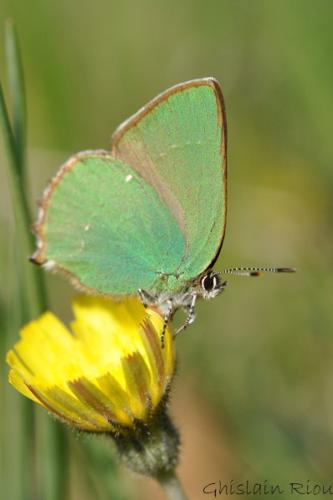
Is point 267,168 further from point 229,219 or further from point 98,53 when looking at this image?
point 98,53

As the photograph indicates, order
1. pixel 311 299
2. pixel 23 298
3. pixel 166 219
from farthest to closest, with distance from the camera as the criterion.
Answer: pixel 311 299 → pixel 166 219 → pixel 23 298

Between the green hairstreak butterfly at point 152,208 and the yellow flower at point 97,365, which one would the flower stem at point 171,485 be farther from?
the green hairstreak butterfly at point 152,208

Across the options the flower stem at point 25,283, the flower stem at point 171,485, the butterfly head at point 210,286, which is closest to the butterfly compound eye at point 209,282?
the butterfly head at point 210,286

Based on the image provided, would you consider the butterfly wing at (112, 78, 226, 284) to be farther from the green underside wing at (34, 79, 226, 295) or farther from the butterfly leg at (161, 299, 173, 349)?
the butterfly leg at (161, 299, 173, 349)

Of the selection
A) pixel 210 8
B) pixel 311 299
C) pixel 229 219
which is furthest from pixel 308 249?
pixel 210 8

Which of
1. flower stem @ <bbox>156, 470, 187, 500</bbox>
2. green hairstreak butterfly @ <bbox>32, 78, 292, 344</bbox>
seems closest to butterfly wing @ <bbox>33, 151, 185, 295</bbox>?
green hairstreak butterfly @ <bbox>32, 78, 292, 344</bbox>

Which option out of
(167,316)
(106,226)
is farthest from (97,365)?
(106,226)
